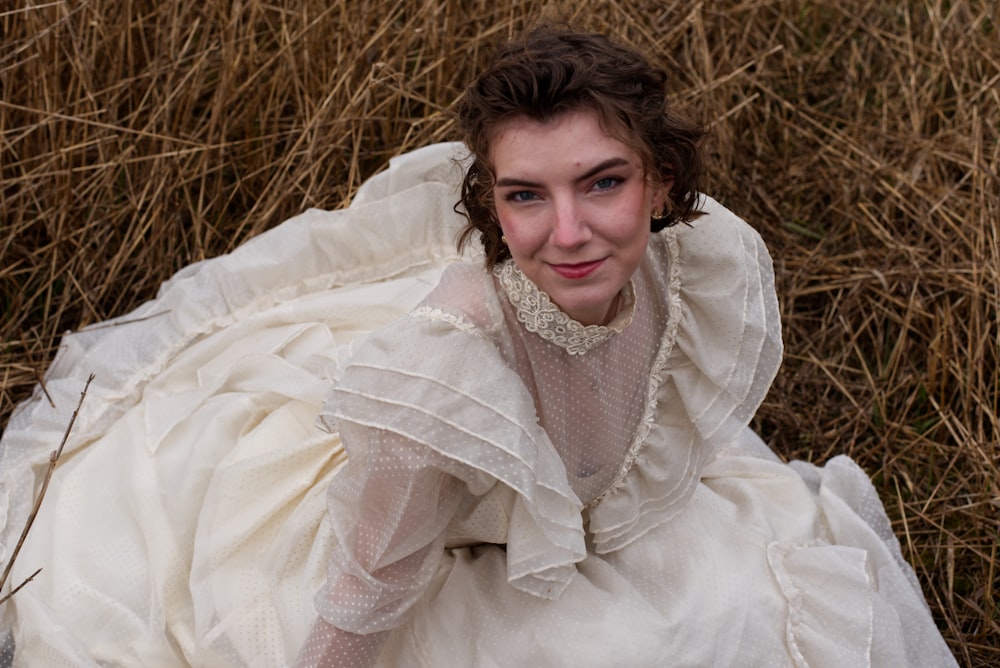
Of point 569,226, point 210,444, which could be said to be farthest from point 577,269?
point 210,444

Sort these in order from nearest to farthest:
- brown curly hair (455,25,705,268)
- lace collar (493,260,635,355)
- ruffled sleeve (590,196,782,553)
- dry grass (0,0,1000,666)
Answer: brown curly hair (455,25,705,268) < lace collar (493,260,635,355) < ruffled sleeve (590,196,782,553) < dry grass (0,0,1000,666)

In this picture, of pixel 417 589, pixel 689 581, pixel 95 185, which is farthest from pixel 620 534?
pixel 95 185

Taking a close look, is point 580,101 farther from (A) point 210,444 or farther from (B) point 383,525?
(A) point 210,444

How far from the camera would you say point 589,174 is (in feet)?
4.89

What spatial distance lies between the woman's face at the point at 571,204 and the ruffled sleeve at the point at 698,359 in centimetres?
27

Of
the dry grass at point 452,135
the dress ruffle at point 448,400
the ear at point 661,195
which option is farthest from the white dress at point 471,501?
the dry grass at point 452,135

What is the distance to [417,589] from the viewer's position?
1677mm

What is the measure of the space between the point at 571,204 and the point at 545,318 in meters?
0.20

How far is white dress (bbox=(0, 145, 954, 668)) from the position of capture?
1572 mm

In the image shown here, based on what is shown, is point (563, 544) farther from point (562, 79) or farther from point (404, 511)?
point (562, 79)

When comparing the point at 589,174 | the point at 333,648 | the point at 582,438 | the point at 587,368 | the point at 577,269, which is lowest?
the point at 333,648

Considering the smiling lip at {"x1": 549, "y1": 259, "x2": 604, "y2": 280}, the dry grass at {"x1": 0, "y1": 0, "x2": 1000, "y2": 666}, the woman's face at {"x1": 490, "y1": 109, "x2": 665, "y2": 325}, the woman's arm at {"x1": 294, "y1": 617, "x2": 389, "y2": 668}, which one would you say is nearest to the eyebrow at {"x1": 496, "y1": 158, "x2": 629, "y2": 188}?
the woman's face at {"x1": 490, "y1": 109, "x2": 665, "y2": 325}

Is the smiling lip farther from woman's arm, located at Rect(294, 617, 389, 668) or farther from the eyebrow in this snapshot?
woman's arm, located at Rect(294, 617, 389, 668)

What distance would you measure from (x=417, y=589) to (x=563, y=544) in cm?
22
